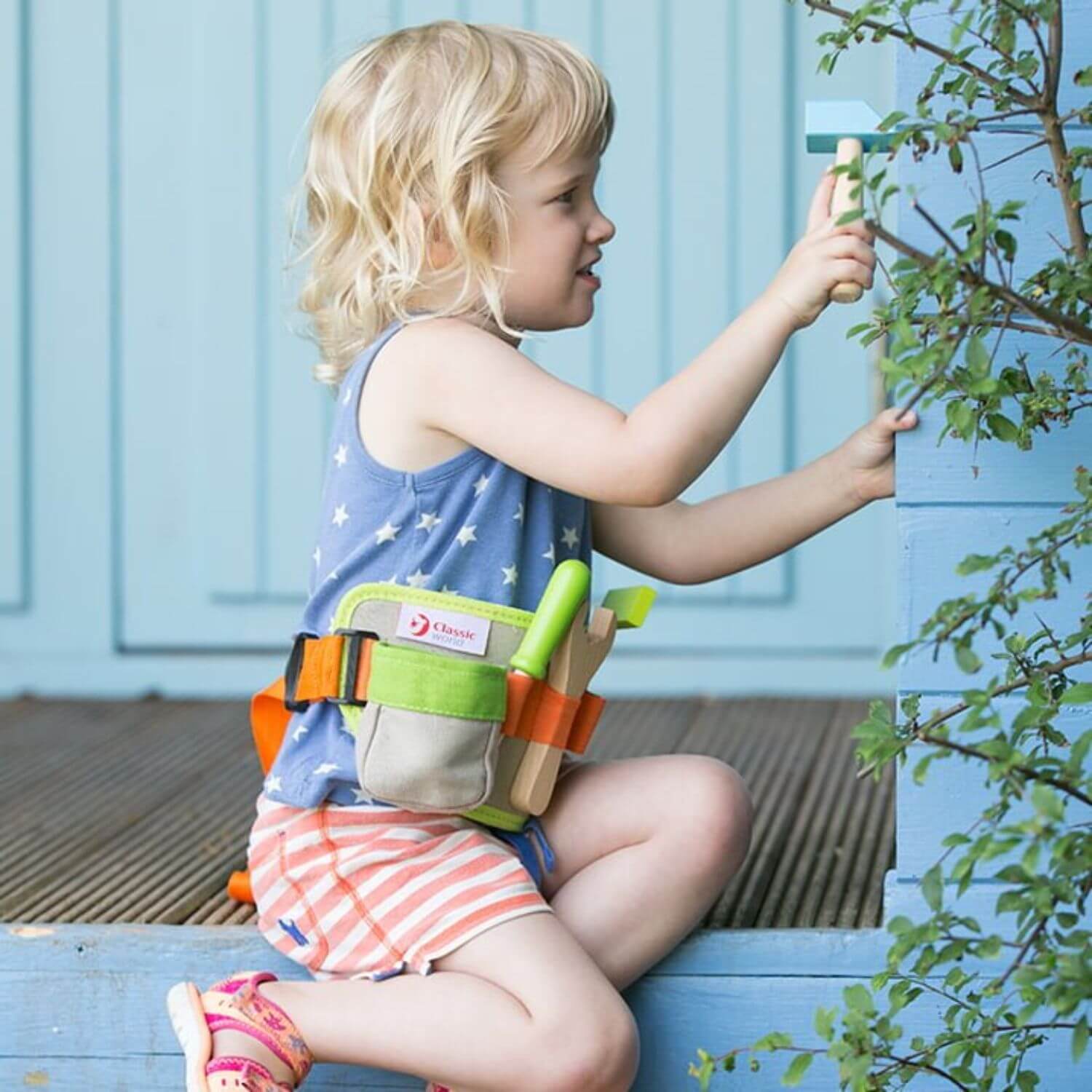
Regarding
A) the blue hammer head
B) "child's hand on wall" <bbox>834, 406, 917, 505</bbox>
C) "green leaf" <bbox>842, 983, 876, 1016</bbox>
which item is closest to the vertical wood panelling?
"child's hand on wall" <bbox>834, 406, 917, 505</bbox>

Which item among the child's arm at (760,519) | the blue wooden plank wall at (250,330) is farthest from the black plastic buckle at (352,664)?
the blue wooden plank wall at (250,330)

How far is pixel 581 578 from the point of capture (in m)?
1.47

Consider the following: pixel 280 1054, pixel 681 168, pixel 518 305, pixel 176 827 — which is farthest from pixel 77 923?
pixel 681 168

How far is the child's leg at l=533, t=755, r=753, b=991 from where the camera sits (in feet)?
4.94

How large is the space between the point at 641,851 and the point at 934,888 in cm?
49

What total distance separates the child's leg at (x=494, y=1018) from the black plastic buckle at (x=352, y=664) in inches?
7.9

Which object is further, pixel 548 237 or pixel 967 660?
pixel 548 237

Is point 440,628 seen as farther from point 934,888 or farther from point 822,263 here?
point 934,888

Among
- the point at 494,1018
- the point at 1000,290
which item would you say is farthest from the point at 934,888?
the point at 494,1018

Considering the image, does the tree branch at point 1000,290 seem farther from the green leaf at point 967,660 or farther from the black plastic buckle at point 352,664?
the black plastic buckle at point 352,664

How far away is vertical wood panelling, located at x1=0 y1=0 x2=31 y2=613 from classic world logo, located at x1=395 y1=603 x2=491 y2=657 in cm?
147

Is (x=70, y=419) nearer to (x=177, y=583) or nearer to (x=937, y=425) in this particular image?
(x=177, y=583)

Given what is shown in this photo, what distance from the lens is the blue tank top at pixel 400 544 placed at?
152 centimetres

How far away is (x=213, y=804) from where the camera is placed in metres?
2.13
